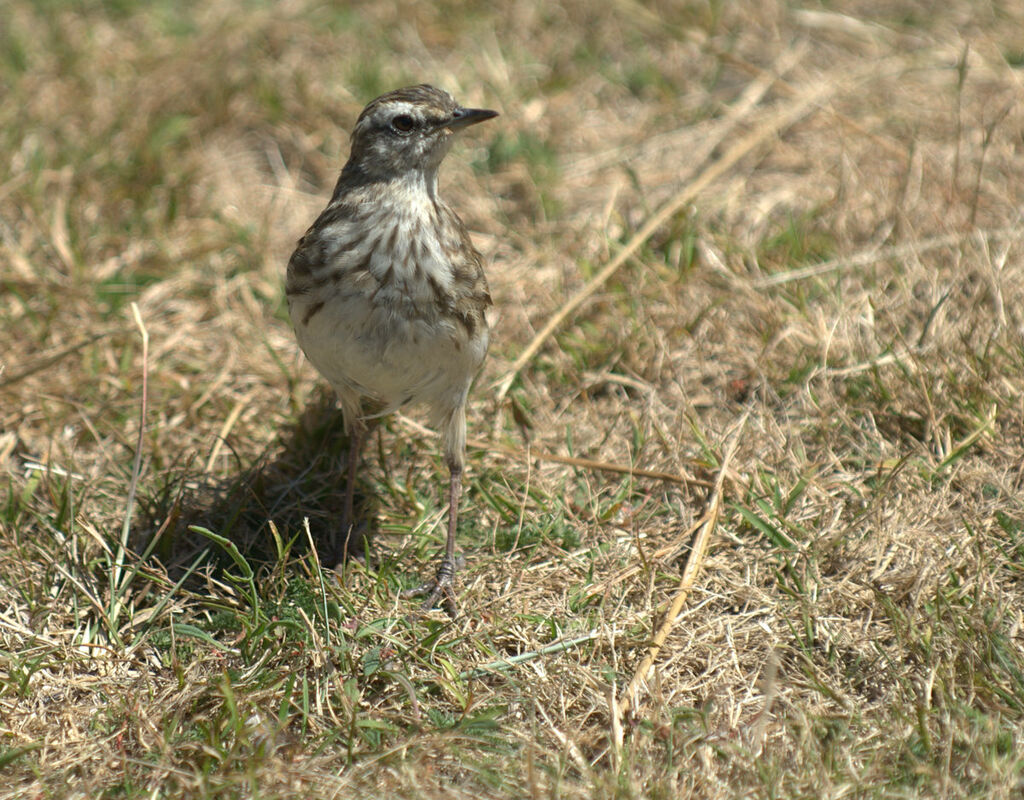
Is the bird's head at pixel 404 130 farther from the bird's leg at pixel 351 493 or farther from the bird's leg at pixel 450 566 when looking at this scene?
the bird's leg at pixel 450 566

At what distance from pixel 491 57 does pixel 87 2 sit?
3174mm

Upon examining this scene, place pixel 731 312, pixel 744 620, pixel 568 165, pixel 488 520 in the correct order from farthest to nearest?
pixel 568 165 → pixel 731 312 → pixel 488 520 → pixel 744 620

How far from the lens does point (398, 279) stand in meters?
4.39

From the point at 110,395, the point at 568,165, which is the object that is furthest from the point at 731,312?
the point at 110,395

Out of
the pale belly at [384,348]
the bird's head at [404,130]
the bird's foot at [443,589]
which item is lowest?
the bird's foot at [443,589]

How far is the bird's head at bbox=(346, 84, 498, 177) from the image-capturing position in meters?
4.61

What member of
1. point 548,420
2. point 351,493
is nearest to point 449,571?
point 351,493

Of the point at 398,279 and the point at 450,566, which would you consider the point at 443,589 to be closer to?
the point at 450,566

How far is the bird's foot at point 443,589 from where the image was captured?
471 cm

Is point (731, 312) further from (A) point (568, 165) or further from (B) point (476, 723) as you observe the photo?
(B) point (476, 723)

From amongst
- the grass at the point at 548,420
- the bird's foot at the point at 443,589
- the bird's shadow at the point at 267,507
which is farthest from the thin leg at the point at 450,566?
the bird's shadow at the point at 267,507

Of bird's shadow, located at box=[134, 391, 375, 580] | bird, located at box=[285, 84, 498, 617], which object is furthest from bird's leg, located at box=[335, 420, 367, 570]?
bird, located at box=[285, 84, 498, 617]

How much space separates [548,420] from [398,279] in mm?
1599

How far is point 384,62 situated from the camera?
8055 millimetres
